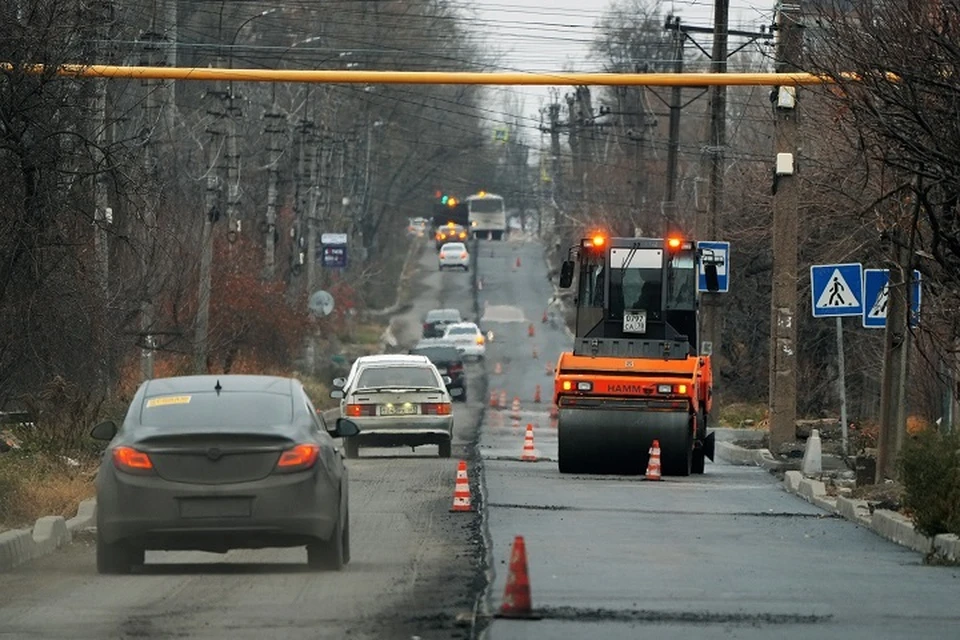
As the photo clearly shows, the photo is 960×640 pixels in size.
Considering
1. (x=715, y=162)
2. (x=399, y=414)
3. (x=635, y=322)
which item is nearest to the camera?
(x=635, y=322)

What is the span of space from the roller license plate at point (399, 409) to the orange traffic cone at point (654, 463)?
543 cm

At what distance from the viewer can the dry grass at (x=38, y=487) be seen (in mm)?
18531

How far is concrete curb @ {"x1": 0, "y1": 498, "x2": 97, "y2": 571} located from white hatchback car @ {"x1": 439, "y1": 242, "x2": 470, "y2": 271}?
96929 mm

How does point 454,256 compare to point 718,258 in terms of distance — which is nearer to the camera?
point 718,258

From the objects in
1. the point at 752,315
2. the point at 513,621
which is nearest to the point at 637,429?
the point at 513,621

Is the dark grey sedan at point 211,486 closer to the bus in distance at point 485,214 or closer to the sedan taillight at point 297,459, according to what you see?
the sedan taillight at point 297,459

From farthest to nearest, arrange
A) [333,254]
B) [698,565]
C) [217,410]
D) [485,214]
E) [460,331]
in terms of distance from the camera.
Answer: [485,214] < [460,331] < [333,254] < [698,565] < [217,410]

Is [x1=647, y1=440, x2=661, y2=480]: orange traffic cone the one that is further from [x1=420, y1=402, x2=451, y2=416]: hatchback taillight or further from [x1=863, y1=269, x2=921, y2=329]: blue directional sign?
[x1=420, y1=402, x2=451, y2=416]: hatchback taillight

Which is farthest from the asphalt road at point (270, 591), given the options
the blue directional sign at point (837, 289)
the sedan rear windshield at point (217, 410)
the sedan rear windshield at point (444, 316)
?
the sedan rear windshield at point (444, 316)

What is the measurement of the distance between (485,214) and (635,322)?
9904 centimetres

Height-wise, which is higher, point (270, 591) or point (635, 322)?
point (635, 322)

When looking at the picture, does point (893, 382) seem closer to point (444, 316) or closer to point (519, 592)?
point (519, 592)

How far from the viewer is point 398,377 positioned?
32.0 meters

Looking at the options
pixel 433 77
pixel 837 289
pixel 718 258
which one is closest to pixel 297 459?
pixel 433 77
